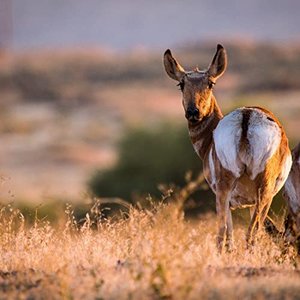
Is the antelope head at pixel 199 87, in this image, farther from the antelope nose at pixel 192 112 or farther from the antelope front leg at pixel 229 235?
the antelope front leg at pixel 229 235

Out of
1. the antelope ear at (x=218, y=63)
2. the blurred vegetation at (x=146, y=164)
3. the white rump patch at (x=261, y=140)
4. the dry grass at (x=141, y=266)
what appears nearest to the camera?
the dry grass at (x=141, y=266)

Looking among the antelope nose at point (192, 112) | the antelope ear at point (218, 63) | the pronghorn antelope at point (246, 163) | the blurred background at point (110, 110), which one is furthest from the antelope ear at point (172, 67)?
the blurred background at point (110, 110)

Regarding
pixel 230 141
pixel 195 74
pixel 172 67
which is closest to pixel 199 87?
pixel 195 74

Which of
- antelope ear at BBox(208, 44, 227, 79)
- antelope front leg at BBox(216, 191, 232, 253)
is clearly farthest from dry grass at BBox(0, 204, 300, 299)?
antelope ear at BBox(208, 44, 227, 79)

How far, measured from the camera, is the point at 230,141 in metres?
12.1

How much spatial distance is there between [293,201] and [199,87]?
209 cm

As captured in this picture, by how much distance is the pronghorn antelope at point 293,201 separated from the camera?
40.4 feet

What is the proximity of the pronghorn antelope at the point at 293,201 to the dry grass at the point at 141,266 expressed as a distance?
230mm

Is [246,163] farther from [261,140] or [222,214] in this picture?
[222,214]

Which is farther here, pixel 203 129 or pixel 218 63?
pixel 218 63

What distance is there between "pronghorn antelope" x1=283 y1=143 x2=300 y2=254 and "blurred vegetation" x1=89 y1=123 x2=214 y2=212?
2800cm

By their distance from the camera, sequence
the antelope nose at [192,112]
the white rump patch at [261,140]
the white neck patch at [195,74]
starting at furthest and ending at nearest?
the white neck patch at [195,74] < the antelope nose at [192,112] < the white rump patch at [261,140]

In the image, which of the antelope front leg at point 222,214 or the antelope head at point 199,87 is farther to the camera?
the antelope head at point 199,87

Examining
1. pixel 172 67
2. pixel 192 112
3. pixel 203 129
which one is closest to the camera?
pixel 192 112
